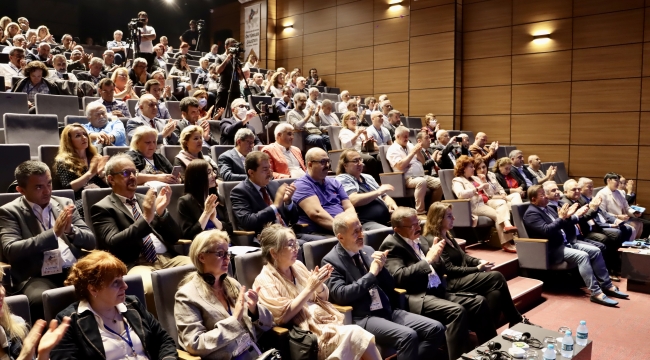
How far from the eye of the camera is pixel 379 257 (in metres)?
2.52

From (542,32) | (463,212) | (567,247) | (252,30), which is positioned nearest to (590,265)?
(567,247)

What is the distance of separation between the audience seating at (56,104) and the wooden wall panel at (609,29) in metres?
6.09

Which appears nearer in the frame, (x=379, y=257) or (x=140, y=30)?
(x=379, y=257)

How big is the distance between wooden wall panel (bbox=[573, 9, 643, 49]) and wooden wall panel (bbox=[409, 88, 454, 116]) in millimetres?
1885

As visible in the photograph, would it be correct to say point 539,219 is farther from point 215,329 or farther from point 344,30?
point 344,30

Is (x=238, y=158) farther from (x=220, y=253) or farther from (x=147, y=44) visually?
(x=147, y=44)

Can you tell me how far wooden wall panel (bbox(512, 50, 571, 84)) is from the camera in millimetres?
6762

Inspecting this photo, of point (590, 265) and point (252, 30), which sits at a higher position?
point (252, 30)

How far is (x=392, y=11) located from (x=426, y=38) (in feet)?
3.30

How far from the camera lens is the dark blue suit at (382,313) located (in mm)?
2389

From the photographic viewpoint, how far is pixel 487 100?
24.7 feet

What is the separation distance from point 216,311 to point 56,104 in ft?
11.0

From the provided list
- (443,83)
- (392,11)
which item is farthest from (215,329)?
(392,11)

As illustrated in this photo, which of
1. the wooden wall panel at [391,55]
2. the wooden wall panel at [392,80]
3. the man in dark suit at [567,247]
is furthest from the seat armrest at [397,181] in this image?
the wooden wall panel at [391,55]
